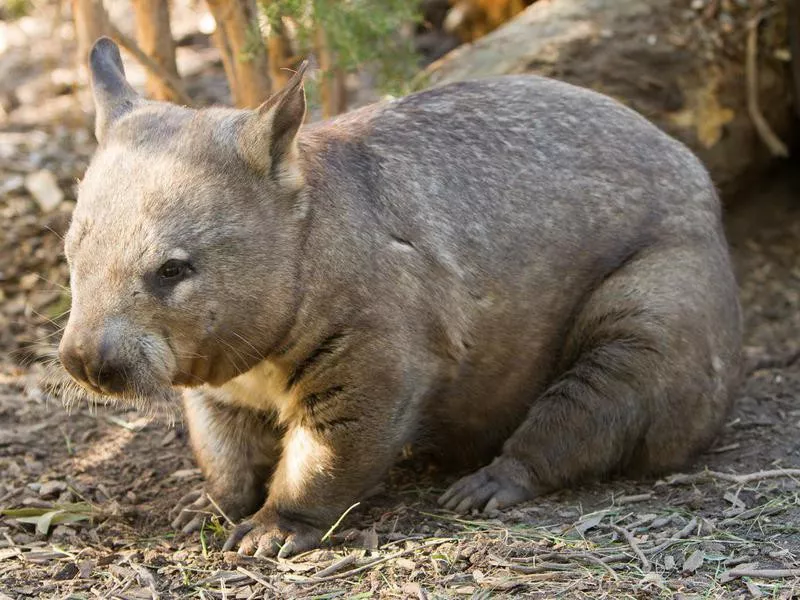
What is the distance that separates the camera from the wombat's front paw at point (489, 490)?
4945 millimetres

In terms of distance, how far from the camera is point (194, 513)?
497cm

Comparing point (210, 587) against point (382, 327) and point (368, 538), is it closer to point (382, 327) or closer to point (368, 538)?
point (368, 538)

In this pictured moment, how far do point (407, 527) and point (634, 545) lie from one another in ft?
2.93

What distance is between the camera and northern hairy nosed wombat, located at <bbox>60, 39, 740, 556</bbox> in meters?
4.14

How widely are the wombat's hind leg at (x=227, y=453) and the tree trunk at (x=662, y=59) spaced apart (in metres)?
2.75

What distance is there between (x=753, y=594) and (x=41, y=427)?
3.50 m

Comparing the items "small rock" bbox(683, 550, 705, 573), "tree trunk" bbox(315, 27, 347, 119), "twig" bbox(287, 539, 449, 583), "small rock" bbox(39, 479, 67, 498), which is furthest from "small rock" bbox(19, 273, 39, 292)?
"small rock" bbox(683, 550, 705, 573)

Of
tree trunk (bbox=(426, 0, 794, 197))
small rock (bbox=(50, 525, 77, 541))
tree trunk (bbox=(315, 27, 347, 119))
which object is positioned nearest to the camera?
small rock (bbox=(50, 525, 77, 541))

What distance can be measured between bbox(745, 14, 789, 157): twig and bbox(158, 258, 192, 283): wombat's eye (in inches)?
183

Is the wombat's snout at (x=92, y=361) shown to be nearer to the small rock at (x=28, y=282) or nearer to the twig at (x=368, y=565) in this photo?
the twig at (x=368, y=565)

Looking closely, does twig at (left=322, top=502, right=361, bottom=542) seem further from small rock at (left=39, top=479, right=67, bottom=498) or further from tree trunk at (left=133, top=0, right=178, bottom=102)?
tree trunk at (left=133, top=0, right=178, bottom=102)

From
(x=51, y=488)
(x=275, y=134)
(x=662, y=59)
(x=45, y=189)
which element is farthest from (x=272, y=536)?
(x=662, y=59)

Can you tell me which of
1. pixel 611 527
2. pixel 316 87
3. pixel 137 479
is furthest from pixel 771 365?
pixel 137 479

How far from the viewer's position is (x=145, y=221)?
4047 millimetres
